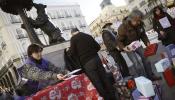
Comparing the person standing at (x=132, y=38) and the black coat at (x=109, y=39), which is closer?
the person standing at (x=132, y=38)

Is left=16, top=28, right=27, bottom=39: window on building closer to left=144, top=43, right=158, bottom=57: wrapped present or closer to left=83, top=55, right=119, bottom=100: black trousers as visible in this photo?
left=144, top=43, right=158, bottom=57: wrapped present

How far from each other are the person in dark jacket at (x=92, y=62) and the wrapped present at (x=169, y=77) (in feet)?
3.87

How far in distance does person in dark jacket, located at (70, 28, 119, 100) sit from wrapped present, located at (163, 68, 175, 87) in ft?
3.87

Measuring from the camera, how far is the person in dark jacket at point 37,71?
5.73m

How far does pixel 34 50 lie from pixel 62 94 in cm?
92

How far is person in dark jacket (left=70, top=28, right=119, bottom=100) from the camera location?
799 cm

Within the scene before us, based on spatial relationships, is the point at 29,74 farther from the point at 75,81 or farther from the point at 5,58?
the point at 5,58

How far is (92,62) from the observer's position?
7953mm

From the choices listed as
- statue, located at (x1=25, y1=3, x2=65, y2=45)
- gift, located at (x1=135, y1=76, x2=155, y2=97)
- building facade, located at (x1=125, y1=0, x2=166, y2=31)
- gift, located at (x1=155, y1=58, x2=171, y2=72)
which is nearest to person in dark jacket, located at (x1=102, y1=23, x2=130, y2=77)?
gift, located at (x1=155, y1=58, x2=171, y2=72)

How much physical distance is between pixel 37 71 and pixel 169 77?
3036 millimetres

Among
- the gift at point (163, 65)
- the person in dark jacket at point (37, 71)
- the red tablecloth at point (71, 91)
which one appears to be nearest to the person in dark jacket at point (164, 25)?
the gift at point (163, 65)

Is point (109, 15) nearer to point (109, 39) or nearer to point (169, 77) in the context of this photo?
point (109, 39)

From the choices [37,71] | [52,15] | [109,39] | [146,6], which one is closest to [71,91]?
[37,71]

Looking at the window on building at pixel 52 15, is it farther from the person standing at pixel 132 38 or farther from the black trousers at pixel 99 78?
the black trousers at pixel 99 78
